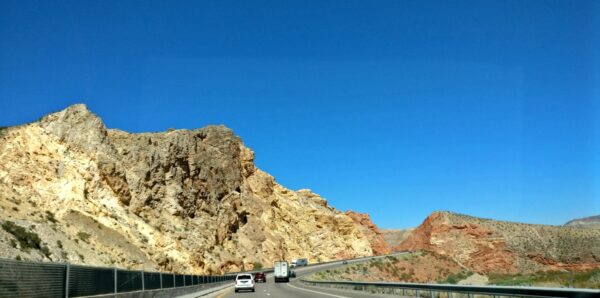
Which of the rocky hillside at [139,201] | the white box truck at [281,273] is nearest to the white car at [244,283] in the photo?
the rocky hillside at [139,201]

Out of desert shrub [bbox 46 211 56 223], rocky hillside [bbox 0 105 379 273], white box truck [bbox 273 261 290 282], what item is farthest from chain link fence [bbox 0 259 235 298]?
white box truck [bbox 273 261 290 282]

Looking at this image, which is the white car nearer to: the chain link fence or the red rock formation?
the chain link fence

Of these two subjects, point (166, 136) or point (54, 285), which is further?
point (166, 136)

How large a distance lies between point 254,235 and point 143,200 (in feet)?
103

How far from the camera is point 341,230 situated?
427 ft

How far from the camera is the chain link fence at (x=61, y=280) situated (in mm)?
11086

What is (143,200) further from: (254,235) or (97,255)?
(254,235)

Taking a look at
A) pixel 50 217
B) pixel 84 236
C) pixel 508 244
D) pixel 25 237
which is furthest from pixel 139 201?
pixel 508 244

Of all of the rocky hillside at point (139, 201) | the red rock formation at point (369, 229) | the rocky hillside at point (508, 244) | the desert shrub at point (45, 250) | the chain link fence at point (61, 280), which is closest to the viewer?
the chain link fence at point (61, 280)

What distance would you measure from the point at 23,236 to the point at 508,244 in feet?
373

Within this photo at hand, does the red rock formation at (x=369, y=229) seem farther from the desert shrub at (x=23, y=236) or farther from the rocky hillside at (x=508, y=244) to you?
the desert shrub at (x=23, y=236)

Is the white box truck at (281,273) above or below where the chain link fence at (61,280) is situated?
below

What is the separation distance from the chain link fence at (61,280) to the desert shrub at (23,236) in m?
25.4

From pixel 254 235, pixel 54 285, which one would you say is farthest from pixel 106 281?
pixel 254 235
